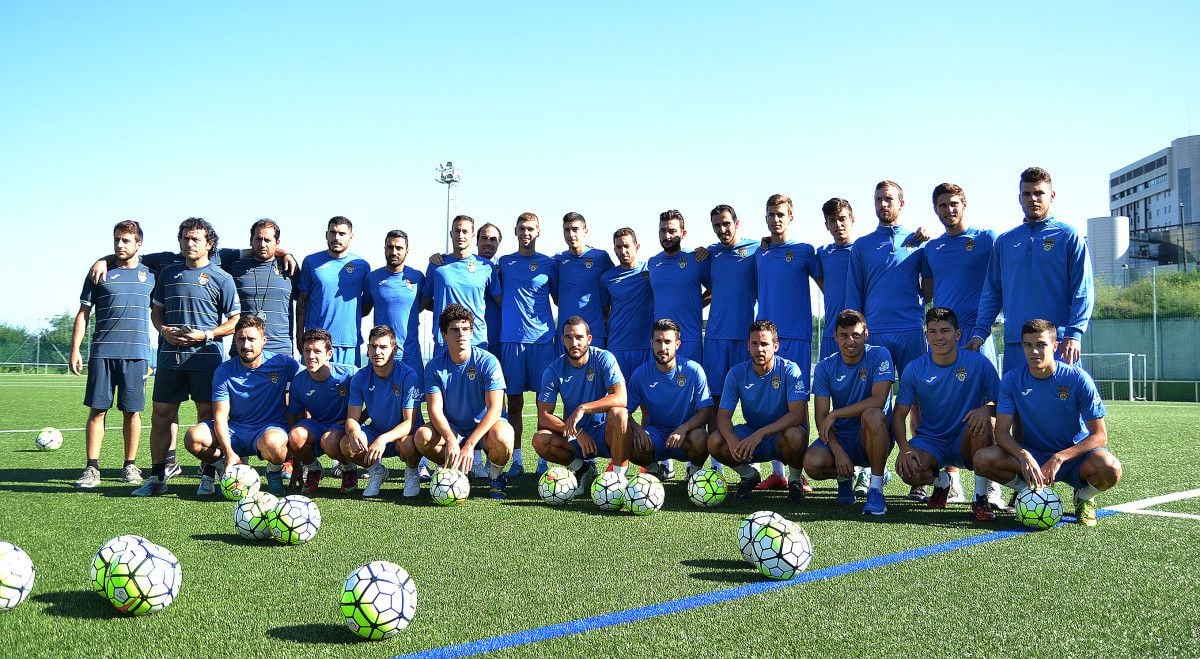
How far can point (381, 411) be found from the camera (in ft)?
21.6

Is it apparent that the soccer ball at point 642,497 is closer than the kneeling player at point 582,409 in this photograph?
Yes

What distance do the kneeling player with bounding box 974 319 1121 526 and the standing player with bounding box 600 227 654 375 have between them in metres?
3.19

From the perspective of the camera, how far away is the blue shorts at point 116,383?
6.62 metres

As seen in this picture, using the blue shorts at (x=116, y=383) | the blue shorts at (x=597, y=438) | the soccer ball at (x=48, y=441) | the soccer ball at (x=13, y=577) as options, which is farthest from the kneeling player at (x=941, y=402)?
the soccer ball at (x=48, y=441)

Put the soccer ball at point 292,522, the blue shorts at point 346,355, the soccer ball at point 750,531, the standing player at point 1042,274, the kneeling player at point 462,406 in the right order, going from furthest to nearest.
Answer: the blue shorts at point 346,355
the kneeling player at point 462,406
the standing player at point 1042,274
the soccer ball at point 292,522
the soccer ball at point 750,531

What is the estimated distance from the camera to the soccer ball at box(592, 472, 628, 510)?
552 cm

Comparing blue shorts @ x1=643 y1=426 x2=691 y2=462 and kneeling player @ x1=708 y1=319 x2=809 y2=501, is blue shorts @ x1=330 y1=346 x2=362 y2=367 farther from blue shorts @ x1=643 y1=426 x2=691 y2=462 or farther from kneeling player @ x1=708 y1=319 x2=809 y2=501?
kneeling player @ x1=708 y1=319 x2=809 y2=501

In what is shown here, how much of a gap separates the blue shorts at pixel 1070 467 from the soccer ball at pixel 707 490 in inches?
79.3

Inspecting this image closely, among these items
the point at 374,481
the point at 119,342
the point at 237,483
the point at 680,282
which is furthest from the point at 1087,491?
the point at 119,342

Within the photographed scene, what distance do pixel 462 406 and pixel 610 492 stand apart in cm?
162

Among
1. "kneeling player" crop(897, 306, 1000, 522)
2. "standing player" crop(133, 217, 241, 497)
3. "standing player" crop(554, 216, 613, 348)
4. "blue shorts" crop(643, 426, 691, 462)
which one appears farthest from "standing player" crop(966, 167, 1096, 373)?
"standing player" crop(133, 217, 241, 497)

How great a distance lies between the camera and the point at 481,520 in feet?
17.5

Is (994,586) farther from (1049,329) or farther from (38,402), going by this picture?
(38,402)

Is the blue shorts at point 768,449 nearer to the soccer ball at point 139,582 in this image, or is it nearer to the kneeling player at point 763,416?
the kneeling player at point 763,416
